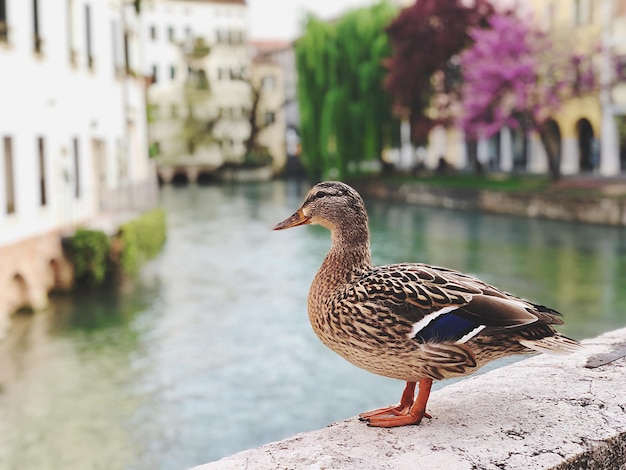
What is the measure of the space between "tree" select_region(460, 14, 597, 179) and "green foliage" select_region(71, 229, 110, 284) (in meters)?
17.9

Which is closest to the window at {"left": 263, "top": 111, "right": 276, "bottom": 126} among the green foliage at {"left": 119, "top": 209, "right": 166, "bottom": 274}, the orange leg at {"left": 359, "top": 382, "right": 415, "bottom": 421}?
the green foliage at {"left": 119, "top": 209, "right": 166, "bottom": 274}

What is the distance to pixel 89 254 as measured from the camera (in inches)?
606

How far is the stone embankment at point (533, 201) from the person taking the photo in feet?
81.6

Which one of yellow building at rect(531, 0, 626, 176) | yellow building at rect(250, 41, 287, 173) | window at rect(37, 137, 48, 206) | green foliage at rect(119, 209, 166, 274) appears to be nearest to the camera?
window at rect(37, 137, 48, 206)

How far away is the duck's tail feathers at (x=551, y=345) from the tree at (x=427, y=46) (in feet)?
111

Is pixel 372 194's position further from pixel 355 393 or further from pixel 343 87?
pixel 355 393

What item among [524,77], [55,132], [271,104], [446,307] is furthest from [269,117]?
[446,307]

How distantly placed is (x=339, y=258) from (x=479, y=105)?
2887 cm

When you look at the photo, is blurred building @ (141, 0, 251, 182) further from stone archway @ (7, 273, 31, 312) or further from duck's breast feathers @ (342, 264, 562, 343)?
duck's breast feathers @ (342, 264, 562, 343)

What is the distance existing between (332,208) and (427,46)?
34287 mm

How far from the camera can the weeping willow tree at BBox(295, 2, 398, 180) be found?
38.3m

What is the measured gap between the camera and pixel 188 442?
26.3ft

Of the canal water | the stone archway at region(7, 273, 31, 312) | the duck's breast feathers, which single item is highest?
the duck's breast feathers

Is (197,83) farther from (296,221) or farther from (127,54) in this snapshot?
(296,221)
